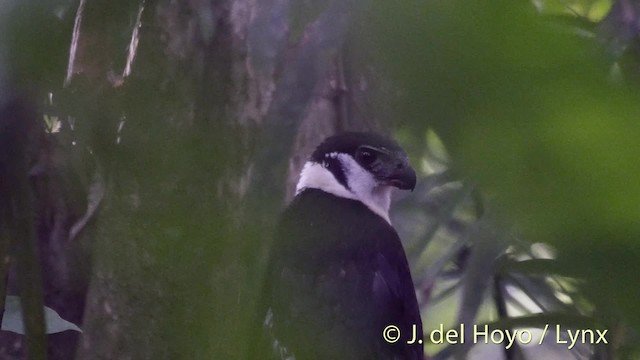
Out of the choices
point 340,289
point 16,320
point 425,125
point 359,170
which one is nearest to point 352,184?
point 359,170

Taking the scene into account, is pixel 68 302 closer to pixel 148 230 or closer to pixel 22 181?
pixel 148 230

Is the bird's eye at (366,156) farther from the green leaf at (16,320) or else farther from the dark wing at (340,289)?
the green leaf at (16,320)

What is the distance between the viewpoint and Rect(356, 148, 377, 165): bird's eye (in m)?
1.57

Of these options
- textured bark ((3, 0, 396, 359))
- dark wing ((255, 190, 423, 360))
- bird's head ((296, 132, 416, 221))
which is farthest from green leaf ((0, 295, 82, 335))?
bird's head ((296, 132, 416, 221))

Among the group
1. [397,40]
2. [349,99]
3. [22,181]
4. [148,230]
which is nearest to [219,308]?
[22,181]

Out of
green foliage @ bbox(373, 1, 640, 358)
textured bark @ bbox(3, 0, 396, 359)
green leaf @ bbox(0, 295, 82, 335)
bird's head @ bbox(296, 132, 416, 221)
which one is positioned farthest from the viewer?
bird's head @ bbox(296, 132, 416, 221)

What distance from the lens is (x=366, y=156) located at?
5.21 feet

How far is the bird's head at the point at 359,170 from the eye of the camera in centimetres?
153

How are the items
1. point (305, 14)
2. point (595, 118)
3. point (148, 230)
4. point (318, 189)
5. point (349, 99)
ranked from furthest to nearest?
1. point (318, 189)
2. point (349, 99)
3. point (148, 230)
4. point (305, 14)
5. point (595, 118)

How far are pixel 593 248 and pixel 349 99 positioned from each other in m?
1.36

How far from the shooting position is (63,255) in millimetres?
1590

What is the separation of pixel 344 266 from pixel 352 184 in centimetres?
58

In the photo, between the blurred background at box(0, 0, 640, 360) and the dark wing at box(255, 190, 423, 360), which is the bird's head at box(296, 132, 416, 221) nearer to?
the dark wing at box(255, 190, 423, 360)

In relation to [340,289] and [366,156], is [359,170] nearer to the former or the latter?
[366,156]
